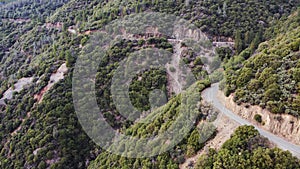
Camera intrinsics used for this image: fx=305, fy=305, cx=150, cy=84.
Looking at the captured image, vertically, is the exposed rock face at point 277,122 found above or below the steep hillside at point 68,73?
above

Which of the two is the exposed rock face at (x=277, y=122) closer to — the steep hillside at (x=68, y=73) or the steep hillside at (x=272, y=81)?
the steep hillside at (x=272, y=81)

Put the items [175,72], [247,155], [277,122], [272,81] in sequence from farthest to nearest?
[175,72] < [272,81] < [277,122] < [247,155]

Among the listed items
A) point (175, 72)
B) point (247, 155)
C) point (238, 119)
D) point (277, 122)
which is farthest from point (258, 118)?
point (175, 72)

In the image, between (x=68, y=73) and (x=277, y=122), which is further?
(x=68, y=73)

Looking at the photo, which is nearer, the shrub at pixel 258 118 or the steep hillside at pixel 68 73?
the shrub at pixel 258 118

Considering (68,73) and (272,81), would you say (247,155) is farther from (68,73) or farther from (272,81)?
(68,73)

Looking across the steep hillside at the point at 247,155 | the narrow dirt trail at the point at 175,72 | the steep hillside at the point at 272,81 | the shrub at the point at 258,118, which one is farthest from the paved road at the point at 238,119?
the narrow dirt trail at the point at 175,72

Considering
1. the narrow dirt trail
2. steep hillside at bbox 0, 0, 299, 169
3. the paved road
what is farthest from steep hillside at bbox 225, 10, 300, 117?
the narrow dirt trail
